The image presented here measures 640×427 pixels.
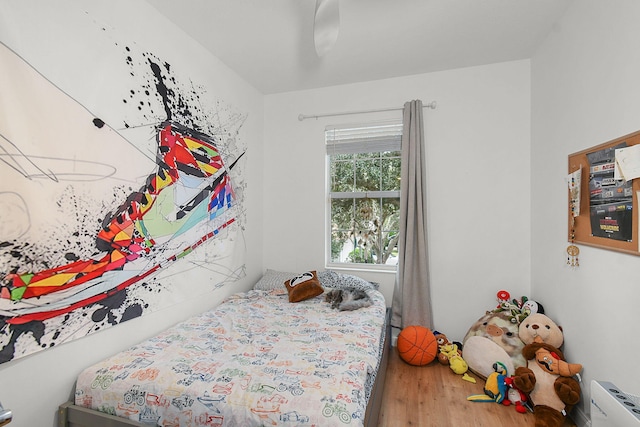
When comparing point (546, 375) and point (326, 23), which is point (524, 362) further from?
point (326, 23)

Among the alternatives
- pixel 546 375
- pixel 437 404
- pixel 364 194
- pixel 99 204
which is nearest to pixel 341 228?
pixel 364 194

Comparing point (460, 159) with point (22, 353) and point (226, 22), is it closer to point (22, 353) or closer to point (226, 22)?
point (226, 22)

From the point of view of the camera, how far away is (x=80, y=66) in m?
1.58

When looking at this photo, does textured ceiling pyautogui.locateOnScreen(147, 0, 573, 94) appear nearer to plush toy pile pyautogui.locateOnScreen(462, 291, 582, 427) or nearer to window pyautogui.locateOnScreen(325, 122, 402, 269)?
window pyautogui.locateOnScreen(325, 122, 402, 269)

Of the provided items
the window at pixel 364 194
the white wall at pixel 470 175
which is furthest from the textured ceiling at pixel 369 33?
the window at pixel 364 194

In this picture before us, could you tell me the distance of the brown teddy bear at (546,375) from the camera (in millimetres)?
1796

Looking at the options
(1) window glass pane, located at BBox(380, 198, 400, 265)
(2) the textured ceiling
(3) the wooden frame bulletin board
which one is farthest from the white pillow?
(3) the wooden frame bulletin board

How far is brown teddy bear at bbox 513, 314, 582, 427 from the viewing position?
180 cm

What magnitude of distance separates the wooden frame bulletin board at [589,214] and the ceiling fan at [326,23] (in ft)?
5.11

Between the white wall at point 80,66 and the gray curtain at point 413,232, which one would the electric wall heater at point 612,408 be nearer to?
the gray curtain at point 413,232

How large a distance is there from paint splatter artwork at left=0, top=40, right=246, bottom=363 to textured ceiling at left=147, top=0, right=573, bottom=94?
486mm

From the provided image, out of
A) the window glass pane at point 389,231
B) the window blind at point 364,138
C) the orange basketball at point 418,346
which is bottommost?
the orange basketball at point 418,346

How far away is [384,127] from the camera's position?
123 inches

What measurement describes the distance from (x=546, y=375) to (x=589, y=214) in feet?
3.44
